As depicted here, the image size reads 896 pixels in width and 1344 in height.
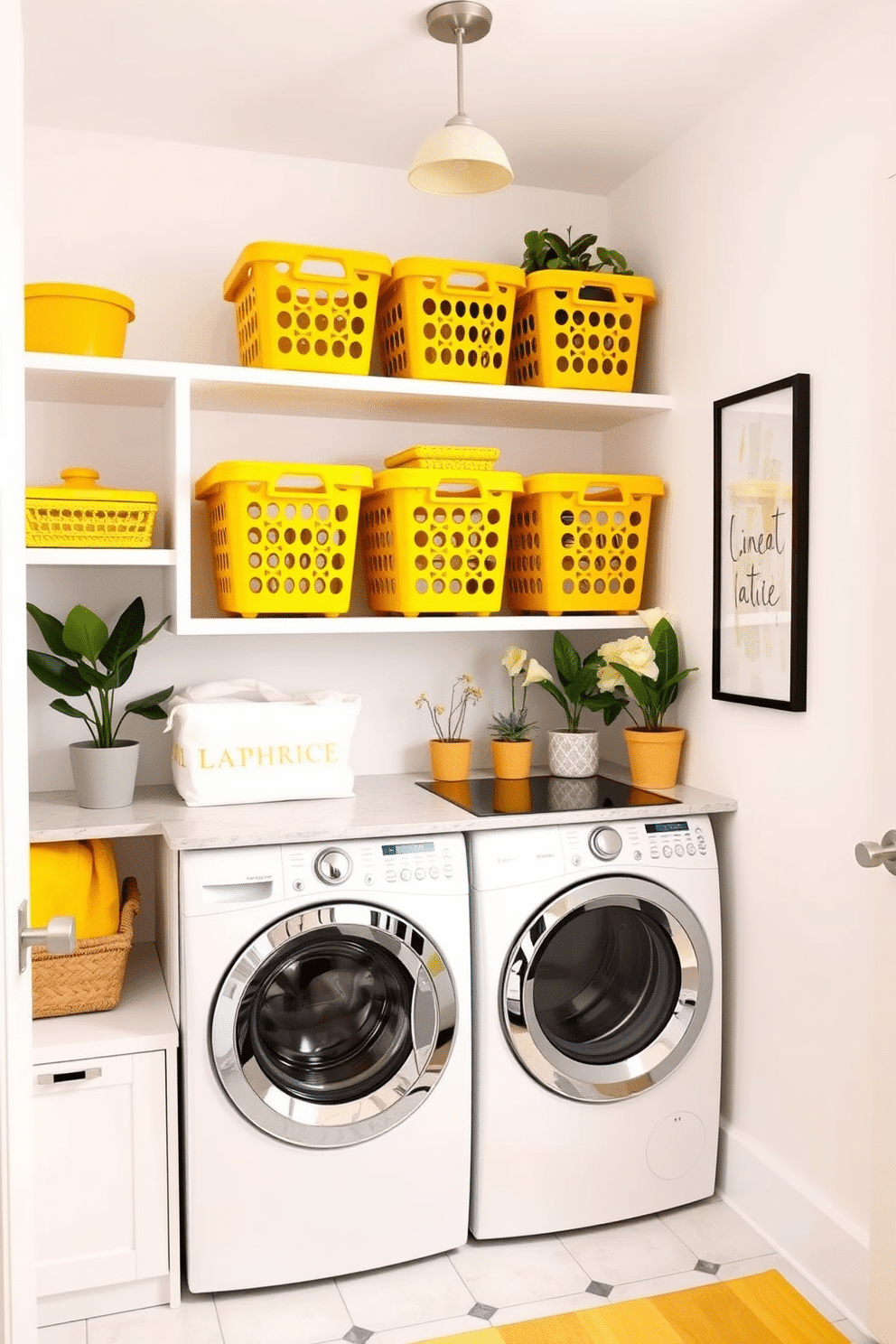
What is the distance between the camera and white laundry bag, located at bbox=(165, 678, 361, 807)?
2441mm

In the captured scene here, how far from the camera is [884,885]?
1896 millimetres

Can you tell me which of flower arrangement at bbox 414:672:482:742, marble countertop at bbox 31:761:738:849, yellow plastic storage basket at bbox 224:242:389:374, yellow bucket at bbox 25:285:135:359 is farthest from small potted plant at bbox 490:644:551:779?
yellow bucket at bbox 25:285:135:359

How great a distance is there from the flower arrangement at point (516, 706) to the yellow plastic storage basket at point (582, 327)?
0.68 metres

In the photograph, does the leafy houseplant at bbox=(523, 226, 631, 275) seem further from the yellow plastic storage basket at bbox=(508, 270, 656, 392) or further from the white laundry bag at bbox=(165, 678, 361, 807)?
the white laundry bag at bbox=(165, 678, 361, 807)

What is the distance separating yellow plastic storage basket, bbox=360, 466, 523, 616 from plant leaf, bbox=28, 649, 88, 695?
0.74 metres

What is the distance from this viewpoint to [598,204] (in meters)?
3.08

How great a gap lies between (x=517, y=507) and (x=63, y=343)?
115cm

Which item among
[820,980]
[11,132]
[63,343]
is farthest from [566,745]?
[11,132]

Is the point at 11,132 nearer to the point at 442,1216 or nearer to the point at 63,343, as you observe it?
the point at 63,343

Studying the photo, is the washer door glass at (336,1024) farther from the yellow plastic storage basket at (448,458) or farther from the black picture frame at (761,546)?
the yellow plastic storage basket at (448,458)

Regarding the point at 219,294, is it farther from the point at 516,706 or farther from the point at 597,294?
the point at 516,706

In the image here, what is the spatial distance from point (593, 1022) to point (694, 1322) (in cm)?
60

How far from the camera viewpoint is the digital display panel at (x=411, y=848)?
7.55 ft

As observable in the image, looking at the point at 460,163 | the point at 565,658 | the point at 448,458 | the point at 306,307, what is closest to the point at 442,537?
the point at 448,458
